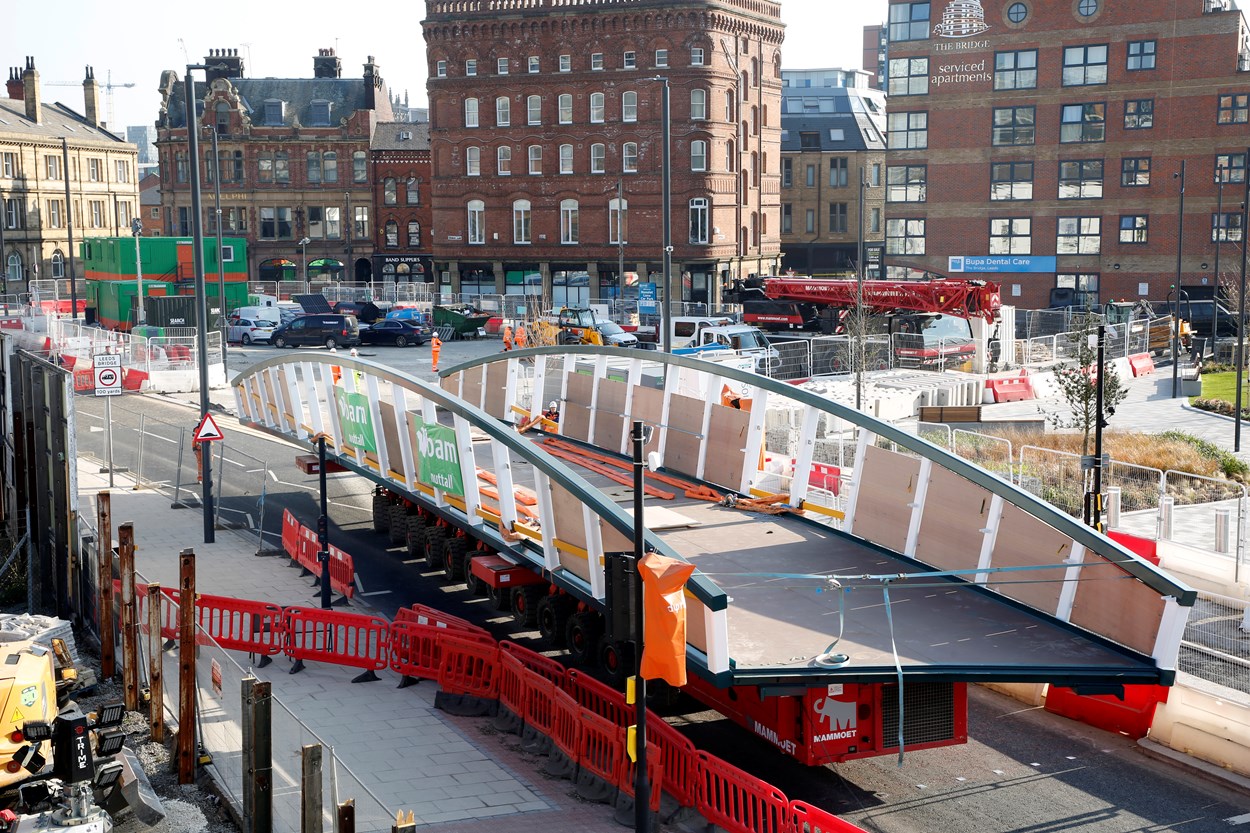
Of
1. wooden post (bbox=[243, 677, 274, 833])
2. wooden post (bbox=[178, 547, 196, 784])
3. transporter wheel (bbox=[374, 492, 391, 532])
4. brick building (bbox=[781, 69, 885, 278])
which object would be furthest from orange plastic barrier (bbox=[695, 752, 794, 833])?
brick building (bbox=[781, 69, 885, 278])

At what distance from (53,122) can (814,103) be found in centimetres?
5162

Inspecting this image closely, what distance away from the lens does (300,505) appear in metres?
28.0

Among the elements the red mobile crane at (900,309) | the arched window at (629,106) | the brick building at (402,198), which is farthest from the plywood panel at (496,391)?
the brick building at (402,198)

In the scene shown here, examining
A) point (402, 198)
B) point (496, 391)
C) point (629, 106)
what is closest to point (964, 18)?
point (629, 106)

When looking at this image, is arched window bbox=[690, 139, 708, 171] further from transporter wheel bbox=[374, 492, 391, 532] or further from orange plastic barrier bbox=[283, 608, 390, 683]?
orange plastic barrier bbox=[283, 608, 390, 683]

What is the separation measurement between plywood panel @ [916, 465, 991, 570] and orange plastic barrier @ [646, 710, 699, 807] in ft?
13.0

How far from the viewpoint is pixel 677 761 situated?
1330 cm

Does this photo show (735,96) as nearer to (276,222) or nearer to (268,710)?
(276,222)

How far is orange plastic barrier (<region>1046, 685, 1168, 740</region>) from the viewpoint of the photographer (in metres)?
14.9

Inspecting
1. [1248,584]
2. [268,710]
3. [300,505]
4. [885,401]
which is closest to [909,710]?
[268,710]

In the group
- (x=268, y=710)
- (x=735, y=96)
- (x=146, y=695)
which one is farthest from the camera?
(x=735, y=96)

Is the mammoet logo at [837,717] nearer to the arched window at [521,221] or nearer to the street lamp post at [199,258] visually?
the street lamp post at [199,258]

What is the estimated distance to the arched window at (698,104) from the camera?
66.4 metres

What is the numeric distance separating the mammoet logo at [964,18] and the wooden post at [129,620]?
5651 centimetres
